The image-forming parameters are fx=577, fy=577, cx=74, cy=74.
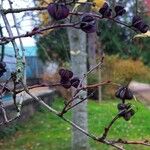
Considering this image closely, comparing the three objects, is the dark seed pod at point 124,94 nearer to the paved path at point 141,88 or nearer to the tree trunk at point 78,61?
the tree trunk at point 78,61

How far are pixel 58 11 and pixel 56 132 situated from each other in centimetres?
941

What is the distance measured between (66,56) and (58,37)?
77 centimetres

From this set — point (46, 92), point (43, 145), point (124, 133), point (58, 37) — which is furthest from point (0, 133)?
point (58, 37)

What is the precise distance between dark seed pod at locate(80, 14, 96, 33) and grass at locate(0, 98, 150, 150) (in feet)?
23.8

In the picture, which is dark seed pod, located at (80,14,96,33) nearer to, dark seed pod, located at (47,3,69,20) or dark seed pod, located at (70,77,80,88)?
dark seed pod, located at (47,3,69,20)

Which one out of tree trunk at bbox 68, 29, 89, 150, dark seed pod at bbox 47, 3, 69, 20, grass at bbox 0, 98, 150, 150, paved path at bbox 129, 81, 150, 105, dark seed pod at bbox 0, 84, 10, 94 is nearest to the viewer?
dark seed pod at bbox 47, 3, 69, 20

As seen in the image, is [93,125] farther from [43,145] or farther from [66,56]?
[66,56]

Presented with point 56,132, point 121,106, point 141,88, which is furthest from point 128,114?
point 141,88

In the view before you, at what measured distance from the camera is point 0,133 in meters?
9.64

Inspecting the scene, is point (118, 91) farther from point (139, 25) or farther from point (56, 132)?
point (56, 132)

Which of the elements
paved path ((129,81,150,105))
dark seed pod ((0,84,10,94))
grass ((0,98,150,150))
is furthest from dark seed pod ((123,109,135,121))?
paved path ((129,81,150,105))

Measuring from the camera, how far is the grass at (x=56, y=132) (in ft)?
29.4

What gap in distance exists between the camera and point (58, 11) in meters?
1.19

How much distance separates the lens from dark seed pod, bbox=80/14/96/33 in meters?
1.22
